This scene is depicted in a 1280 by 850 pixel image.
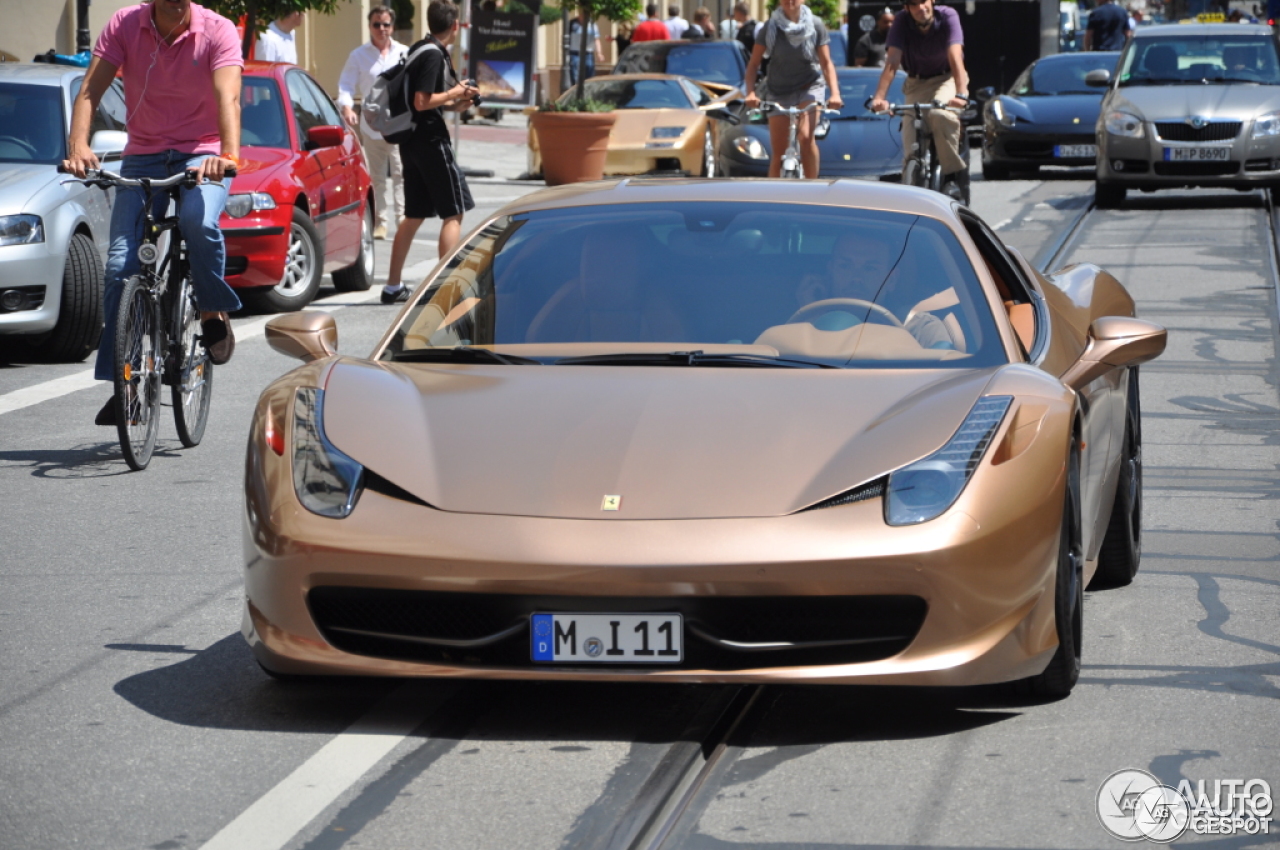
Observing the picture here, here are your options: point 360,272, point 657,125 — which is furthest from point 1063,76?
point 360,272

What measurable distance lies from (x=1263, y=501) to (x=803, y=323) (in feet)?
8.82

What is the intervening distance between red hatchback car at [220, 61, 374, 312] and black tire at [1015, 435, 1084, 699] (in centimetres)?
827

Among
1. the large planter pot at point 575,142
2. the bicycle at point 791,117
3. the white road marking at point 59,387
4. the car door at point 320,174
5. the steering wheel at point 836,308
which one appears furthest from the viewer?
the large planter pot at point 575,142

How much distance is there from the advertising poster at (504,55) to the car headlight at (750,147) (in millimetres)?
7115

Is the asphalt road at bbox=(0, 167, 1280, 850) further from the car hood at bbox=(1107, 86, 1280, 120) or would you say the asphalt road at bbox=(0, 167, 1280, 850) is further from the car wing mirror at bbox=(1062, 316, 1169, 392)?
the car hood at bbox=(1107, 86, 1280, 120)

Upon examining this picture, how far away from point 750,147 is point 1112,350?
15.0m

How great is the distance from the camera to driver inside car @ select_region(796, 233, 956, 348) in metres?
5.04

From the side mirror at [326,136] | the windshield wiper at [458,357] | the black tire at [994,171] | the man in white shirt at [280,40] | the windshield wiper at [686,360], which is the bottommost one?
the black tire at [994,171]

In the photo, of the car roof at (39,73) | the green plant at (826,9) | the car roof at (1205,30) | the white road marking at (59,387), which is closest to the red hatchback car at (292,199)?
the white road marking at (59,387)

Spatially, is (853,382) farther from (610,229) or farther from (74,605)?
(74,605)

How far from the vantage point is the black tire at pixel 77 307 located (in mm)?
10633

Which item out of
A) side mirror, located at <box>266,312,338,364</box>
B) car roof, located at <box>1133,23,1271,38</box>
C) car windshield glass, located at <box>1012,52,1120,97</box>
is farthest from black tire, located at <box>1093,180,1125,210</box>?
side mirror, located at <box>266,312,338,364</box>

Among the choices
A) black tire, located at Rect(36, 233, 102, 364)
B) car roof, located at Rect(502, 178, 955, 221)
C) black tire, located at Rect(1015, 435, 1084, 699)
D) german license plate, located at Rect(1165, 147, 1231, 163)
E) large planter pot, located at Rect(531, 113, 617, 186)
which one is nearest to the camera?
black tire, located at Rect(1015, 435, 1084, 699)

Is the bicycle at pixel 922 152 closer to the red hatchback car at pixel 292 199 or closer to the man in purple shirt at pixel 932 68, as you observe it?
the man in purple shirt at pixel 932 68
